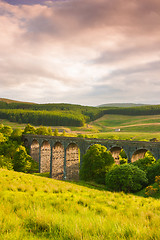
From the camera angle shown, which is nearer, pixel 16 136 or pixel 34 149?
pixel 34 149

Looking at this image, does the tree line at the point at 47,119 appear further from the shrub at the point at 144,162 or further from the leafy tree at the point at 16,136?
the shrub at the point at 144,162

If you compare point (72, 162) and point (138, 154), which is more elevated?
point (138, 154)

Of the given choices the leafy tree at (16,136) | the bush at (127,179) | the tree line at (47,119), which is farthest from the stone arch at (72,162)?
the tree line at (47,119)

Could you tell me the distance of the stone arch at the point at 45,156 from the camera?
6110cm

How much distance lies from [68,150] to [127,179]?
22.9m

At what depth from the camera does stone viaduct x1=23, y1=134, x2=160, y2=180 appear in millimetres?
43156

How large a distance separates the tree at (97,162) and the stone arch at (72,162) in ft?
24.8

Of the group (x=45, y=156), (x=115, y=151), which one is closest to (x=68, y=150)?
(x=45, y=156)

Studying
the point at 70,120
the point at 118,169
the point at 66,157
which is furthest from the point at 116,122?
the point at 118,169

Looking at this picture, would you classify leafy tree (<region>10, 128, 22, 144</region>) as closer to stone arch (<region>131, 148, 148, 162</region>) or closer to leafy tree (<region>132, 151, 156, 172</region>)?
stone arch (<region>131, 148, 148, 162</region>)

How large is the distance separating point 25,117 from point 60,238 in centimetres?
18229

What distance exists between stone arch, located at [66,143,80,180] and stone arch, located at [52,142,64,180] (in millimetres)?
4634

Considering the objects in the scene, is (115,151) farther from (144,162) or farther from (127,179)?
(127,179)

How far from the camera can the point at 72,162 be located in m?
55.1
